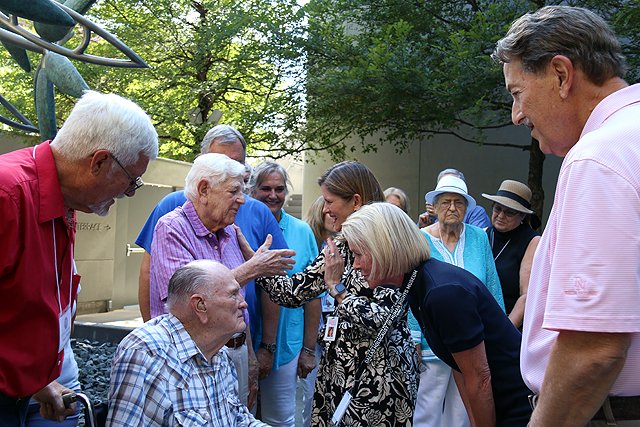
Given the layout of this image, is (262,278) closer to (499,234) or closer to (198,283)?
(198,283)

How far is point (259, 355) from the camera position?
4.79m

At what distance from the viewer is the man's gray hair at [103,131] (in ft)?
8.40

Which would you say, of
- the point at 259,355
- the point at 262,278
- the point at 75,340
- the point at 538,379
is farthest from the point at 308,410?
the point at 538,379

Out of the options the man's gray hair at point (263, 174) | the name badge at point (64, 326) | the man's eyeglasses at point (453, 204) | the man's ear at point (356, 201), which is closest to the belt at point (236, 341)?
the man's ear at point (356, 201)

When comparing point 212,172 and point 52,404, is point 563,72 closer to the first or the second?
point 52,404

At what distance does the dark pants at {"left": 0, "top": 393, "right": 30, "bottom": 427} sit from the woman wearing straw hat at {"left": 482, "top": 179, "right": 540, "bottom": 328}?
3.54 meters

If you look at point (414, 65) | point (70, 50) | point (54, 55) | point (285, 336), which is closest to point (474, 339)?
point (285, 336)

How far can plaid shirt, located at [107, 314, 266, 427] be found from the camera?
296 centimetres

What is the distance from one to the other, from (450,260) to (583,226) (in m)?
3.38

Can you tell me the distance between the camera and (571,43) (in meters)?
1.91

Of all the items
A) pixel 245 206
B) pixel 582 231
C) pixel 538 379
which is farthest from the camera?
pixel 245 206

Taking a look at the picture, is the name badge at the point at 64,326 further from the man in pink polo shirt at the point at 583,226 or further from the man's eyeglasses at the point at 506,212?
the man's eyeglasses at the point at 506,212

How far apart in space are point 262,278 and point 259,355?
70 centimetres

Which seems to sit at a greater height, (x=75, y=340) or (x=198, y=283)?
(x=198, y=283)
